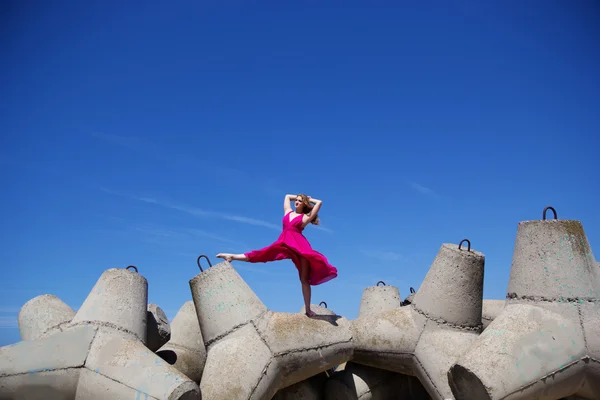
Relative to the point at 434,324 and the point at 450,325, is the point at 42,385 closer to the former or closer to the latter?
the point at 434,324

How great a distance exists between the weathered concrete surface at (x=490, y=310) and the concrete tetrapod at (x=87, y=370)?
3.82 meters

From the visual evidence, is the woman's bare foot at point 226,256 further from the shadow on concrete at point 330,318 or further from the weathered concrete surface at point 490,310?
the weathered concrete surface at point 490,310

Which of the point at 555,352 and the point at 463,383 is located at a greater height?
the point at 555,352

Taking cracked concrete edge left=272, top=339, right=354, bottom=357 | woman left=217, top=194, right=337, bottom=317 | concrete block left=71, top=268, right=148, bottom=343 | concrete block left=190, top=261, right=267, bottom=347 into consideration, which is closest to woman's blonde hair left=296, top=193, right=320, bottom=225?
woman left=217, top=194, right=337, bottom=317

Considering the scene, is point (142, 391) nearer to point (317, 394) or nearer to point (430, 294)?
point (317, 394)

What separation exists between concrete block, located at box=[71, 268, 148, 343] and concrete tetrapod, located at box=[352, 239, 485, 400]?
2387mm

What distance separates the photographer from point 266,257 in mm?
5824

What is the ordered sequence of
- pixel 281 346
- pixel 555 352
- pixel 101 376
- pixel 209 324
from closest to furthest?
pixel 555 352 < pixel 101 376 < pixel 281 346 < pixel 209 324

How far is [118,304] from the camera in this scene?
18.1ft

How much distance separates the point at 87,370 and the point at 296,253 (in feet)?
7.76

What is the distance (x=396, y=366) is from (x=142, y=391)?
8.75 ft

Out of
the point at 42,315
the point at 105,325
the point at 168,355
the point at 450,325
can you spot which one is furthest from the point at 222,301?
the point at 42,315

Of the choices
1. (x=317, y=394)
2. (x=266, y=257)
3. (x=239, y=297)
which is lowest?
(x=317, y=394)

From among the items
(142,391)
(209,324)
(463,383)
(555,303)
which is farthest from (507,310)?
(142,391)
